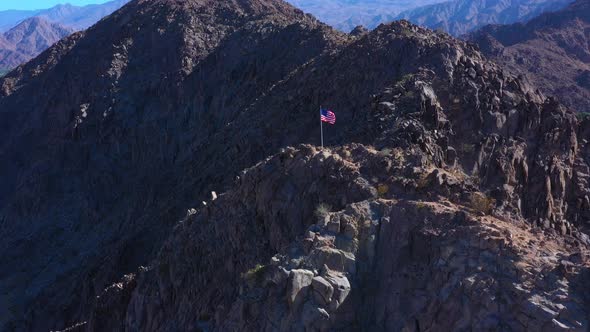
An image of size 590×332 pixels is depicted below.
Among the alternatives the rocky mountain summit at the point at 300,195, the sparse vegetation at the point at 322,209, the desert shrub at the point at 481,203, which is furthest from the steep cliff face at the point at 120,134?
the desert shrub at the point at 481,203

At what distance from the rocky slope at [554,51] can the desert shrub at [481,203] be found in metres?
65.1

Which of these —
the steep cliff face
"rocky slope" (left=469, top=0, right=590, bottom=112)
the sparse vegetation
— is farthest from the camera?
"rocky slope" (left=469, top=0, right=590, bottom=112)

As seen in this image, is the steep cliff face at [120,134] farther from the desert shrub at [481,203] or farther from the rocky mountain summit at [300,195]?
the desert shrub at [481,203]

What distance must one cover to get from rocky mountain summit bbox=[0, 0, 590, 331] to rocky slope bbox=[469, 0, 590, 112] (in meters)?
45.7

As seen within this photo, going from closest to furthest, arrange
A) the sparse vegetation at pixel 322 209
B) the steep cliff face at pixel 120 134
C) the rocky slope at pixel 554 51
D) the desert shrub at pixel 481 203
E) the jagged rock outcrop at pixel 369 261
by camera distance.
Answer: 1. the jagged rock outcrop at pixel 369 261
2. the desert shrub at pixel 481 203
3. the sparse vegetation at pixel 322 209
4. the steep cliff face at pixel 120 134
5. the rocky slope at pixel 554 51

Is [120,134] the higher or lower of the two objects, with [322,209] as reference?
lower

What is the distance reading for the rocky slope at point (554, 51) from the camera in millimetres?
80500

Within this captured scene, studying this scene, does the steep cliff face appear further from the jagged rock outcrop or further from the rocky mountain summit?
the jagged rock outcrop

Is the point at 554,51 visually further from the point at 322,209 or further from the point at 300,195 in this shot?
the point at 322,209

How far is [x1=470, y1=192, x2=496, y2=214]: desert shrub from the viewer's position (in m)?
13.7

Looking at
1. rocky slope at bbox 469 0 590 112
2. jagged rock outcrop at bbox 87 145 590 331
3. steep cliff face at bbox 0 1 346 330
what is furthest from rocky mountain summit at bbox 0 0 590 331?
rocky slope at bbox 469 0 590 112

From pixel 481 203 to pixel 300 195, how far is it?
5.35 meters

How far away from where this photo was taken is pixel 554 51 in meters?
96.4

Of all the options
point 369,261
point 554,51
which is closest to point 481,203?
point 369,261
